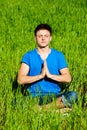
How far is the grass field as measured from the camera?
3.51 meters

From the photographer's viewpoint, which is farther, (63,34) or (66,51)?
(63,34)

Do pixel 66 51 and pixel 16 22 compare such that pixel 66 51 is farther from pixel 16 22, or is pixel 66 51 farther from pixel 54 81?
pixel 16 22

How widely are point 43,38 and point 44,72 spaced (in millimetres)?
332

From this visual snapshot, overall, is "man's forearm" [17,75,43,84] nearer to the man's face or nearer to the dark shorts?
the dark shorts

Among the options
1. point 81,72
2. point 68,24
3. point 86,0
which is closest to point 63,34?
point 68,24

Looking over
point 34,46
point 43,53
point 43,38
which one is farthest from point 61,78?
point 34,46

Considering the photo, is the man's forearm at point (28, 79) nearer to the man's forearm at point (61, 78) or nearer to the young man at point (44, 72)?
the young man at point (44, 72)

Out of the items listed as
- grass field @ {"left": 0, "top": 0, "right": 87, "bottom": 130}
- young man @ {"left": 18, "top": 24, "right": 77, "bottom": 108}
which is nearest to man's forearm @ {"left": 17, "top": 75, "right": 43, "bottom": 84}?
young man @ {"left": 18, "top": 24, "right": 77, "bottom": 108}

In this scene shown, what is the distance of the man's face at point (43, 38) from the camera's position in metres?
4.35

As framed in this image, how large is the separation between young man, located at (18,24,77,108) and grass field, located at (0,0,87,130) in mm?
160

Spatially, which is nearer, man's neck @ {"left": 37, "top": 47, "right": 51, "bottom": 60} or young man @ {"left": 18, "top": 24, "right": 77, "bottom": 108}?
young man @ {"left": 18, "top": 24, "right": 77, "bottom": 108}

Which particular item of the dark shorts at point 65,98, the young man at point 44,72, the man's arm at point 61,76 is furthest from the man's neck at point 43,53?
the dark shorts at point 65,98

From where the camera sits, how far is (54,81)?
447cm

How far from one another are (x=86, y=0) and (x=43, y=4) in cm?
158
